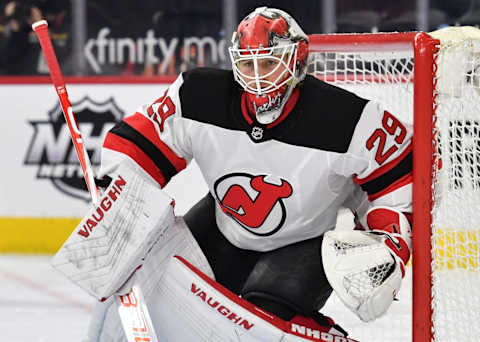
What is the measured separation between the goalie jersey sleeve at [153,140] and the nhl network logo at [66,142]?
6.25ft

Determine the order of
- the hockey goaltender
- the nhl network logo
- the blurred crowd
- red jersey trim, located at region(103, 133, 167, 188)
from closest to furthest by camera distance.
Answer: the hockey goaltender < red jersey trim, located at region(103, 133, 167, 188) < the nhl network logo < the blurred crowd

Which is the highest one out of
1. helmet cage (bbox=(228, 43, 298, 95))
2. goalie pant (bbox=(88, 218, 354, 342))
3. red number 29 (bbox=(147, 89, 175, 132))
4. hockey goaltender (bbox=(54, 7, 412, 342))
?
helmet cage (bbox=(228, 43, 298, 95))

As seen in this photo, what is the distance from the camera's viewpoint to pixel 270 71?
1.99m

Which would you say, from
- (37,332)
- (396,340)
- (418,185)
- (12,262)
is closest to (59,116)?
(12,262)

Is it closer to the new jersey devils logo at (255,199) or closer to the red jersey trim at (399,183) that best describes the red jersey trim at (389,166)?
the red jersey trim at (399,183)

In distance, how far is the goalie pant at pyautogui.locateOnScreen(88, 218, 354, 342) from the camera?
1.97 m

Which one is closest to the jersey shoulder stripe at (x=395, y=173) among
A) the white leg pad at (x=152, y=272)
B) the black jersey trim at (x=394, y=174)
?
the black jersey trim at (x=394, y=174)

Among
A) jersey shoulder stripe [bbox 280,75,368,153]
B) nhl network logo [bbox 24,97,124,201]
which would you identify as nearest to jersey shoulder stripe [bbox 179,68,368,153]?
jersey shoulder stripe [bbox 280,75,368,153]

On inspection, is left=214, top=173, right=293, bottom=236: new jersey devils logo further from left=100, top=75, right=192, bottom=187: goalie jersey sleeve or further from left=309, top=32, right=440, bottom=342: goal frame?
left=309, top=32, right=440, bottom=342: goal frame

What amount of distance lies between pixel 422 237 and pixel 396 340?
37.8 inches

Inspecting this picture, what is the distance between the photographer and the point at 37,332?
9.68 ft

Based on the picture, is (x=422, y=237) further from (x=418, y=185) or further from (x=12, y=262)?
(x=12, y=262)

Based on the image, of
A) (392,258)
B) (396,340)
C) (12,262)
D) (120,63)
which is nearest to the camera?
(392,258)

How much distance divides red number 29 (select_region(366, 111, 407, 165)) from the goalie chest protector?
50 mm
